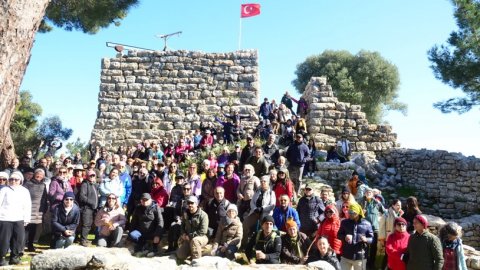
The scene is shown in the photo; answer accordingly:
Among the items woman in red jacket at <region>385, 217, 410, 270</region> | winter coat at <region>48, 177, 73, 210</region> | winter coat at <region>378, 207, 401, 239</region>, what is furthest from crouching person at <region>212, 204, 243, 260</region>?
winter coat at <region>48, 177, 73, 210</region>

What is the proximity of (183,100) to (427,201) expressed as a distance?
8976 millimetres

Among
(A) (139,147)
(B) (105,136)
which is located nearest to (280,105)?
(A) (139,147)

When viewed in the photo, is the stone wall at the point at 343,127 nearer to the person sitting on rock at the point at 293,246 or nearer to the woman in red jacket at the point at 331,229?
the woman in red jacket at the point at 331,229

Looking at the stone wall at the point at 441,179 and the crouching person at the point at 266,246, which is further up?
the stone wall at the point at 441,179

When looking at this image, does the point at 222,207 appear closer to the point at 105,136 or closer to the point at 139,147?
the point at 139,147

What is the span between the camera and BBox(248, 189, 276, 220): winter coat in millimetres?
6961

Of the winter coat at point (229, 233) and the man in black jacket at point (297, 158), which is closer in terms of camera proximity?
the winter coat at point (229, 233)

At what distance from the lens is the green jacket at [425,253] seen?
5059mm

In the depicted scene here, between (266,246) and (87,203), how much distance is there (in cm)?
360

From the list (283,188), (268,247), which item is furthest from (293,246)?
(283,188)

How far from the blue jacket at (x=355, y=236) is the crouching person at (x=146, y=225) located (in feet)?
10.5

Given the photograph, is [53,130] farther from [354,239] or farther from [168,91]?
[354,239]

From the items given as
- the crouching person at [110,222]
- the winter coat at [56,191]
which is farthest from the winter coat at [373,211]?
the winter coat at [56,191]

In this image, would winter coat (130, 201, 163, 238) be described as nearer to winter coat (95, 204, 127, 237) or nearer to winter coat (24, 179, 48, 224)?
winter coat (95, 204, 127, 237)
